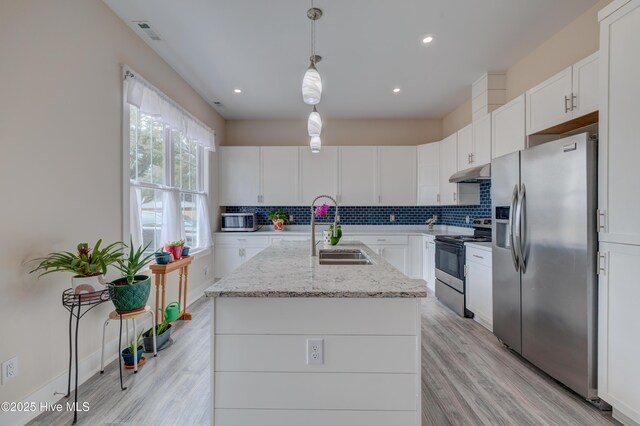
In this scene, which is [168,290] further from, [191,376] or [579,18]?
[579,18]

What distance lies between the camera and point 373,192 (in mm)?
4773

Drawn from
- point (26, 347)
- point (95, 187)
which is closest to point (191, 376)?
point (26, 347)

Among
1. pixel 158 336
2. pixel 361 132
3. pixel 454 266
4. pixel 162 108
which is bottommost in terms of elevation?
pixel 158 336

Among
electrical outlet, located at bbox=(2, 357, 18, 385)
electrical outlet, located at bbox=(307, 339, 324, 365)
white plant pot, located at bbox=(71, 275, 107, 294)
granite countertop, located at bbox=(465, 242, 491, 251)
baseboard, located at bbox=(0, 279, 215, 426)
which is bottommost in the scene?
baseboard, located at bbox=(0, 279, 215, 426)

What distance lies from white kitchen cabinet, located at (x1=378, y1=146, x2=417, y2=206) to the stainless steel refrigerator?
7.26 ft

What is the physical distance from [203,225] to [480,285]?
362 centimetres

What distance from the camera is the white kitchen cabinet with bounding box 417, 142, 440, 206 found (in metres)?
4.48

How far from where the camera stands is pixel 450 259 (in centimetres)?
354

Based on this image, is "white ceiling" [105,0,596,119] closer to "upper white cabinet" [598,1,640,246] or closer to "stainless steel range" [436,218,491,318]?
"upper white cabinet" [598,1,640,246]

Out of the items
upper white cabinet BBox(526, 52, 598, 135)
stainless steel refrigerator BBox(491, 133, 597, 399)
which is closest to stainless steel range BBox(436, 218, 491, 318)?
stainless steel refrigerator BBox(491, 133, 597, 399)

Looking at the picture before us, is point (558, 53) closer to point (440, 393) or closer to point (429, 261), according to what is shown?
point (429, 261)

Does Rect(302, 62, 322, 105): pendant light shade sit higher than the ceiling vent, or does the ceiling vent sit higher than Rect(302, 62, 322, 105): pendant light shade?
the ceiling vent

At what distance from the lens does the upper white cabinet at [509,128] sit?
2.65 meters

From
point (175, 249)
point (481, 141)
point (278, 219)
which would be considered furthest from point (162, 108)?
point (481, 141)
